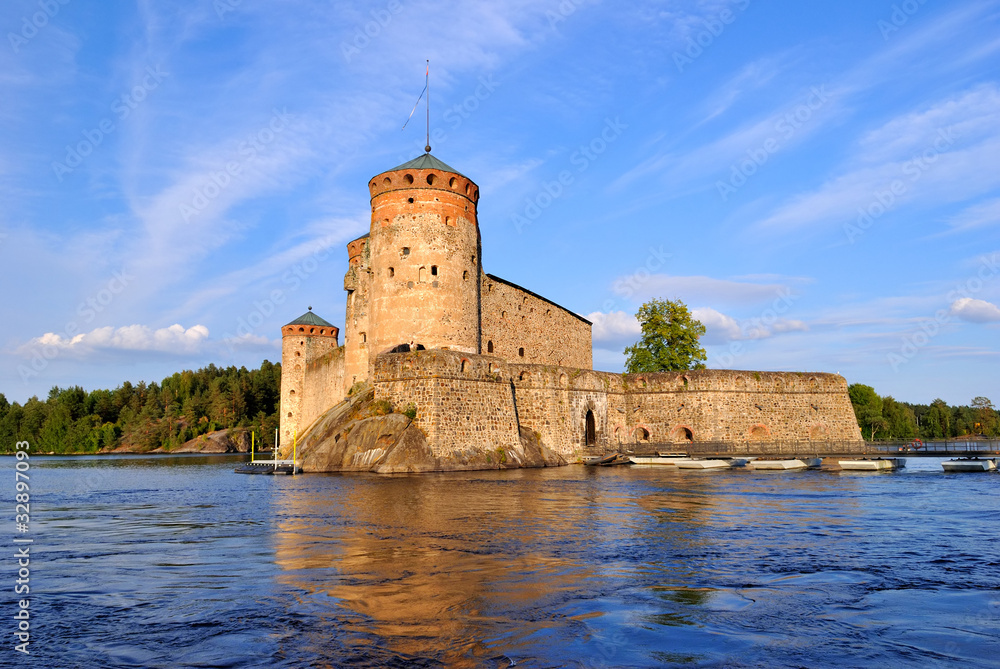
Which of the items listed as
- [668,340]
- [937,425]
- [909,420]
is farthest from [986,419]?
[668,340]

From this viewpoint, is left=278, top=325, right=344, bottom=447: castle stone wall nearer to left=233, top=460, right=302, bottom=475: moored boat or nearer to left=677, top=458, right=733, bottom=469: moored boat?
left=233, top=460, right=302, bottom=475: moored boat

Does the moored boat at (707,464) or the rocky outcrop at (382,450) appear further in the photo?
the moored boat at (707,464)

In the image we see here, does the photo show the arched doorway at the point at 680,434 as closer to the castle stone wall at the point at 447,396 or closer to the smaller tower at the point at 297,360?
the castle stone wall at the point at 447,396

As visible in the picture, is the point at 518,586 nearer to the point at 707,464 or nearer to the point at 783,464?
the point at 707,464

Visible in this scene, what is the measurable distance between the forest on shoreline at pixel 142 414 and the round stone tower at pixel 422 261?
59993mm

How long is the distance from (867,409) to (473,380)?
6135 cm

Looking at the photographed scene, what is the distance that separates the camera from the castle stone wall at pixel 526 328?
37.5 meters

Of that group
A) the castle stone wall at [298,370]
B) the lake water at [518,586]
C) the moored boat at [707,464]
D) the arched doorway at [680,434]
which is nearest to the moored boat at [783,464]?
the moored boat at [707,464]

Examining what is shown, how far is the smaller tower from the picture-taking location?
1916 inches

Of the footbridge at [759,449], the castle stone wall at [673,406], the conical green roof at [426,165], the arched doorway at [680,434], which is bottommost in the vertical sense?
the footbridge at [759,449]

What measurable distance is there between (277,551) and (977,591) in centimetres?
865

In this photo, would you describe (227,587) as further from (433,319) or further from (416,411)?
(433,319)

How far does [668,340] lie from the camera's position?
4869 centimetres

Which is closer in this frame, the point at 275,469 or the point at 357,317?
the point at 275,469
